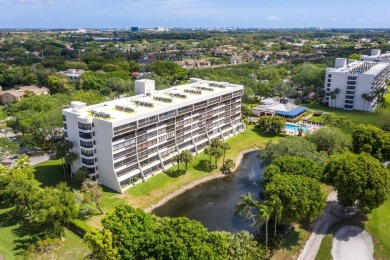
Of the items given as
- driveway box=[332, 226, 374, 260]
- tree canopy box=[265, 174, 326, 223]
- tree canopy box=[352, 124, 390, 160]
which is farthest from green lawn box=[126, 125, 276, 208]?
driveway box=[332, 226, 374, 260]

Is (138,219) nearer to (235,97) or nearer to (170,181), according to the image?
(170,181)

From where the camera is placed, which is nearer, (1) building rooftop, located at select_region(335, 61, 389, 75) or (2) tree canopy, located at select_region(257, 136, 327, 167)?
(2) tree canopy, located at select_region(257, 136, 327, 167)

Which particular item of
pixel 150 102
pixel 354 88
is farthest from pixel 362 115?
pixel 150 102

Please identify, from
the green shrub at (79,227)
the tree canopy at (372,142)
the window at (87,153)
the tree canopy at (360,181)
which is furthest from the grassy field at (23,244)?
the tree canopy at (372,142)

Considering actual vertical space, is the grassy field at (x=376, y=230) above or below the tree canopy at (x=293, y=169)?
below

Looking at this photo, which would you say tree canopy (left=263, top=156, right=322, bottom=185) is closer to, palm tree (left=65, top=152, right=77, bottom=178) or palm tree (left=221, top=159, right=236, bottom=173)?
palm tree (left=221, top=159, right=236, bottom=173)

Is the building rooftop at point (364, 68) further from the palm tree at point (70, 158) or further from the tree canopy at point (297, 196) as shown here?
the palm tree at point (70, 158)
